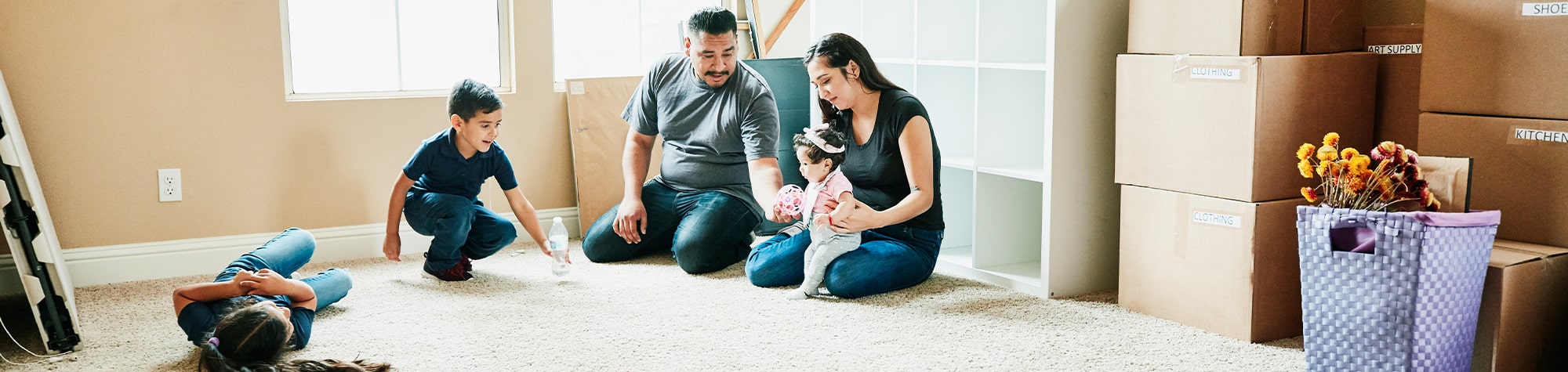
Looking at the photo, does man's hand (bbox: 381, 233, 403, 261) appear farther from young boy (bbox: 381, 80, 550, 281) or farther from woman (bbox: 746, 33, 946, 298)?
woman (bbox: 746, 33, 946, 298)

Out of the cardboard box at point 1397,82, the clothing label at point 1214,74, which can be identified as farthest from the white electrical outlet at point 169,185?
the cardboard box at point 1397,82

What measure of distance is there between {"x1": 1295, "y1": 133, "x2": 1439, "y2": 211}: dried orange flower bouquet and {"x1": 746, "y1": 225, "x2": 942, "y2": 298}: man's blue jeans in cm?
120

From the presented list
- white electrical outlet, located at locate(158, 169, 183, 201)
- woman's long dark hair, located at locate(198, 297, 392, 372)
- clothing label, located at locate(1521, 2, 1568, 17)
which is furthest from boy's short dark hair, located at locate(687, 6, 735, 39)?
clothing label, located at locate(1521, 2, 1568, 17)

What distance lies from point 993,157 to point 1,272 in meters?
3.02

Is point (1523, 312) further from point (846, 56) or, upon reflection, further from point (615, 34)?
point (615, 34)

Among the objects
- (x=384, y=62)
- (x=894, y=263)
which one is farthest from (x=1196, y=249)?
(x=384, y=62)

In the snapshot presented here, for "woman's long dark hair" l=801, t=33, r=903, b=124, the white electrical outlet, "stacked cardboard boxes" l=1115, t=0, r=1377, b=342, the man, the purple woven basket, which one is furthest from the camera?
the white electrical outlet

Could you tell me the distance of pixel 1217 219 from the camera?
2.78 m

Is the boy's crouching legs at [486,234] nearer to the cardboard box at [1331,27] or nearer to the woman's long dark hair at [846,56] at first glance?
the woman's long dark hair at [846,56]

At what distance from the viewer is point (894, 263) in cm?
328

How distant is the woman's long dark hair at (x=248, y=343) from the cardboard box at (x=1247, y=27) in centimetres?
218

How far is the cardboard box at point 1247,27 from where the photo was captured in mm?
2697

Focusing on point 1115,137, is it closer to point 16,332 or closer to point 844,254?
point 844,254

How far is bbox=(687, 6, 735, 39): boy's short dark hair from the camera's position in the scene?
353cm
